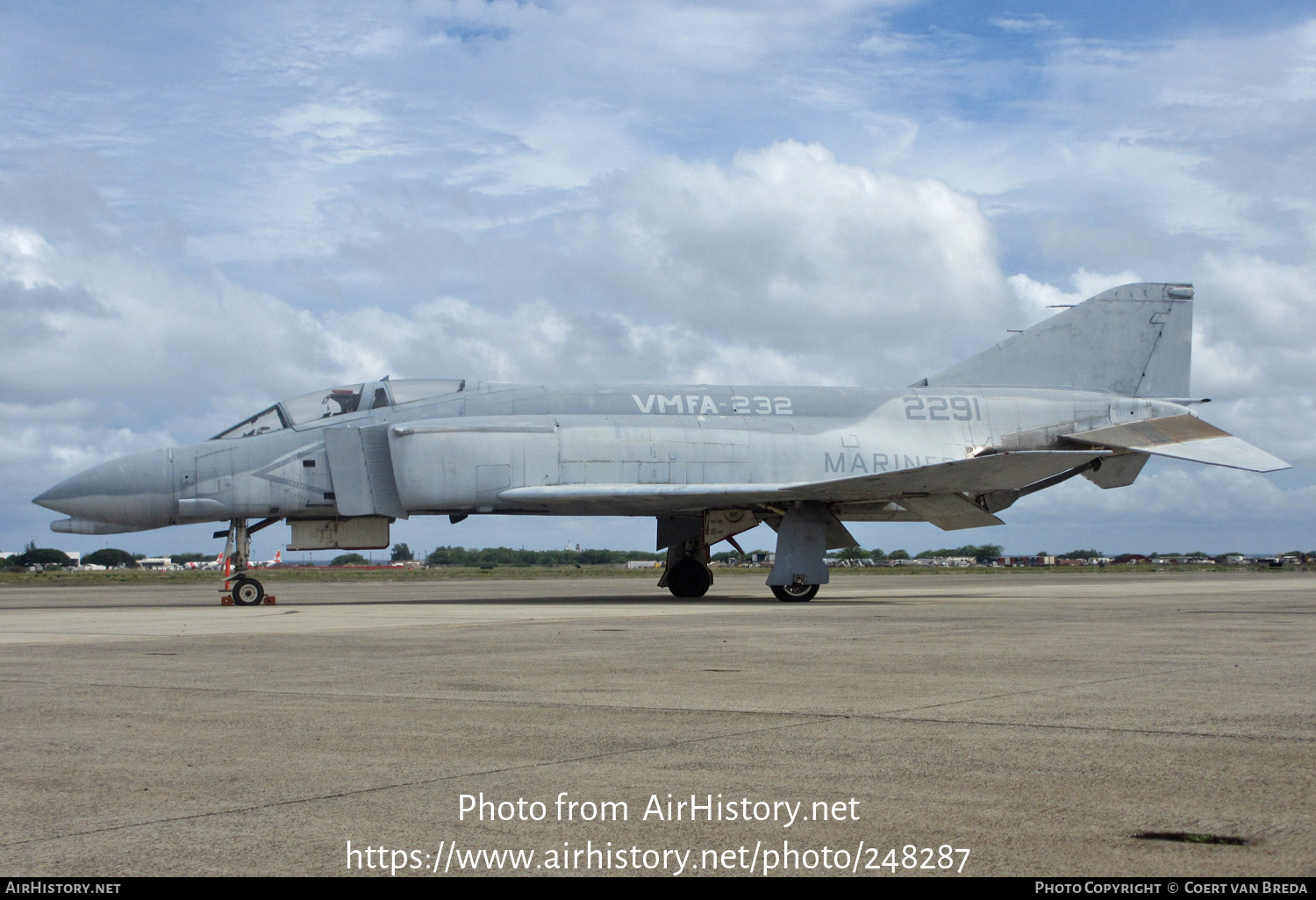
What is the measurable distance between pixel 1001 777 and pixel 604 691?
3.42 metres

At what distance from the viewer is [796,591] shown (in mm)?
20750

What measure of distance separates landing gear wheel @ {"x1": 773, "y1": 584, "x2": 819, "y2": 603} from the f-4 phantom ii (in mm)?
37

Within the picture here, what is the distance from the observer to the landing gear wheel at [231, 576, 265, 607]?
65.8ft

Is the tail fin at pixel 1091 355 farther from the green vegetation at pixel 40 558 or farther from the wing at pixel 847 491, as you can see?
the green vegetation at pixel 40 558

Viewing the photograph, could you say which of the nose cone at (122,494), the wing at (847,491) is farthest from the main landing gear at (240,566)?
the wing at (847,491)

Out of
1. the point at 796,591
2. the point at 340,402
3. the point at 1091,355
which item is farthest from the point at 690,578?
the point at 1091,355

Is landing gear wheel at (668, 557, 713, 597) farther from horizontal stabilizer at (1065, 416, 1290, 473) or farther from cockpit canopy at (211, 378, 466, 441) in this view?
horizontal stabilizer at (1065, 416, 1290, 473)

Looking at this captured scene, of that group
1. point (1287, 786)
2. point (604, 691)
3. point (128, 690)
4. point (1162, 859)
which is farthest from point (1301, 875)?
point (128, 690)

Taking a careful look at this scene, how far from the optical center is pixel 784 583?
20.6 m

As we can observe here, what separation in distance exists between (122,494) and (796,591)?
1149 centimetres

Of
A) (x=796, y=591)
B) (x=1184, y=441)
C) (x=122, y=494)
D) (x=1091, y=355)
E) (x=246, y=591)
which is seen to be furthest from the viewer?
(x=1091, y=355)

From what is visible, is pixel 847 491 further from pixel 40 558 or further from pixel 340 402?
pixel 40 558

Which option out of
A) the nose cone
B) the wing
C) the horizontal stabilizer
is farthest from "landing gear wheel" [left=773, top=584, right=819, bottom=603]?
the nose cone

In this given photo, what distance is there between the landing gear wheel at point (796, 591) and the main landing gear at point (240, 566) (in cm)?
893
